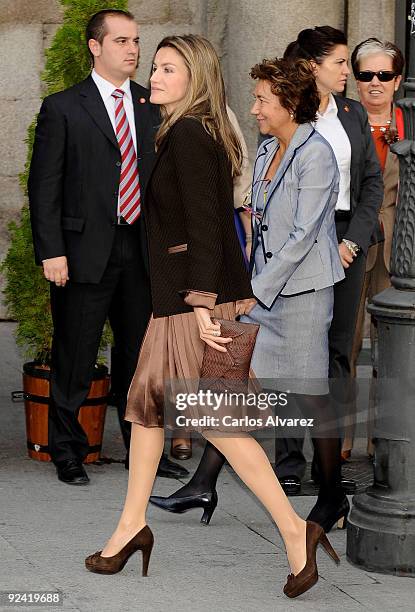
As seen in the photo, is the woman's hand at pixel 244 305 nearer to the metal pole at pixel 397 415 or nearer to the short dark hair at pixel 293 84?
the metal pole at pixel 397 415

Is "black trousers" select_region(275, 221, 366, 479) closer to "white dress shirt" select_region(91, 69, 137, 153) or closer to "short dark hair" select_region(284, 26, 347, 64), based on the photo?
"short dark hair" select_region(284, 26, 347, 64)

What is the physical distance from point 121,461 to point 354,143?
2.04 metres

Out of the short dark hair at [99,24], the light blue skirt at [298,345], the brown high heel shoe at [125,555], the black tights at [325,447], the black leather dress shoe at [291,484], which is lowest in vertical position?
the black leather dress shoe at [291,484]

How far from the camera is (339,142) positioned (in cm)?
738

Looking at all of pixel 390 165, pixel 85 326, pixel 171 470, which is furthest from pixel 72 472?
pixel 390 165

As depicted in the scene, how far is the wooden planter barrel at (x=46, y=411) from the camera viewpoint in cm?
782

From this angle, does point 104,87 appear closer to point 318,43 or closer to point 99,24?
point 99,24

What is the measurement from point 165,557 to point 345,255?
6.28 ft

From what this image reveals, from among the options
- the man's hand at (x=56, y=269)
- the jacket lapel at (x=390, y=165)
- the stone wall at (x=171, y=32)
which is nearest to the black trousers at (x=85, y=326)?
the man's hand at (x=56, y=269)

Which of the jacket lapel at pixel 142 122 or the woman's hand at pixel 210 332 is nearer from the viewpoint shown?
the woman's hand at pixel 210 332

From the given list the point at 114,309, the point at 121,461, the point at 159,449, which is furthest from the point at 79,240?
the point at 159,449

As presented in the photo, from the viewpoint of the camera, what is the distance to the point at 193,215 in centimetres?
557

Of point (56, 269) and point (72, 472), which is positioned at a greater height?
point (56, 269)

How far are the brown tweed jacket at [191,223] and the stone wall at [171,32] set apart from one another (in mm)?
4771
